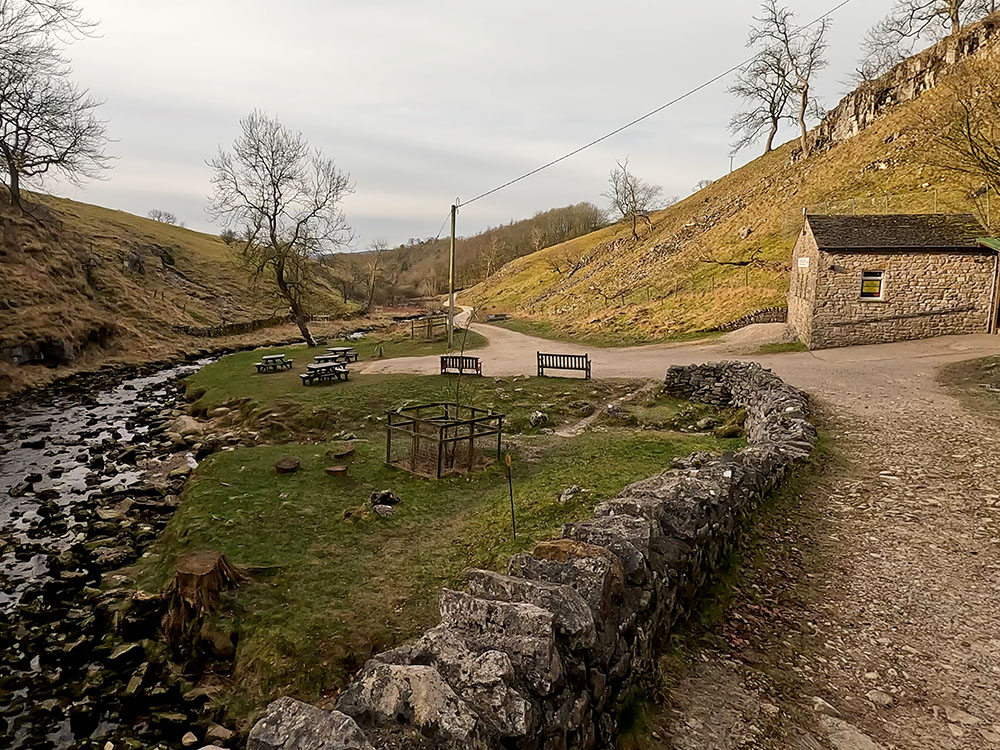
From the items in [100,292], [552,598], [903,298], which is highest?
[903,298]

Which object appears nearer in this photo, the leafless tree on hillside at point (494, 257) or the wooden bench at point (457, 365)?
the wooden bench at point (457, 365)

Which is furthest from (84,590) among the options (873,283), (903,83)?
(903,83)

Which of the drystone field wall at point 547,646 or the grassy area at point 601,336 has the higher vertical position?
the grassy area at point 601,336

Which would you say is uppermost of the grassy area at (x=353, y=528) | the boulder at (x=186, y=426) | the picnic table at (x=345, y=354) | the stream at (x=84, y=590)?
the picnic table at (x=345, y=354)

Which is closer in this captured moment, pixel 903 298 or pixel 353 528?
pixel 353 528

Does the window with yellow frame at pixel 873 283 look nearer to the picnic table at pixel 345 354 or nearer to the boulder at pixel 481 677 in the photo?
the picnic table at pixel 345 354

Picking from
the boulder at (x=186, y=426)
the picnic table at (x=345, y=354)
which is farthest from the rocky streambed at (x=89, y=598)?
the picnic table at (x=345, y=354)

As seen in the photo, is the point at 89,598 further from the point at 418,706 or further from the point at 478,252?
the point at 478,252

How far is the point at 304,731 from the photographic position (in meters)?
2.83

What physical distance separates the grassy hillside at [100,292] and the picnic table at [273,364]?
417 inches

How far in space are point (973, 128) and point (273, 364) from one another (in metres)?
30.3

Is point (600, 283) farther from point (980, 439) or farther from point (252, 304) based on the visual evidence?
point (980, 439)

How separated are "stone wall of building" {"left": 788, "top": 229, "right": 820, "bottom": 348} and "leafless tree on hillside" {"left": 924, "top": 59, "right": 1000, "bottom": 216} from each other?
5.41 m

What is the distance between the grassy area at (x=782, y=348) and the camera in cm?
2576
